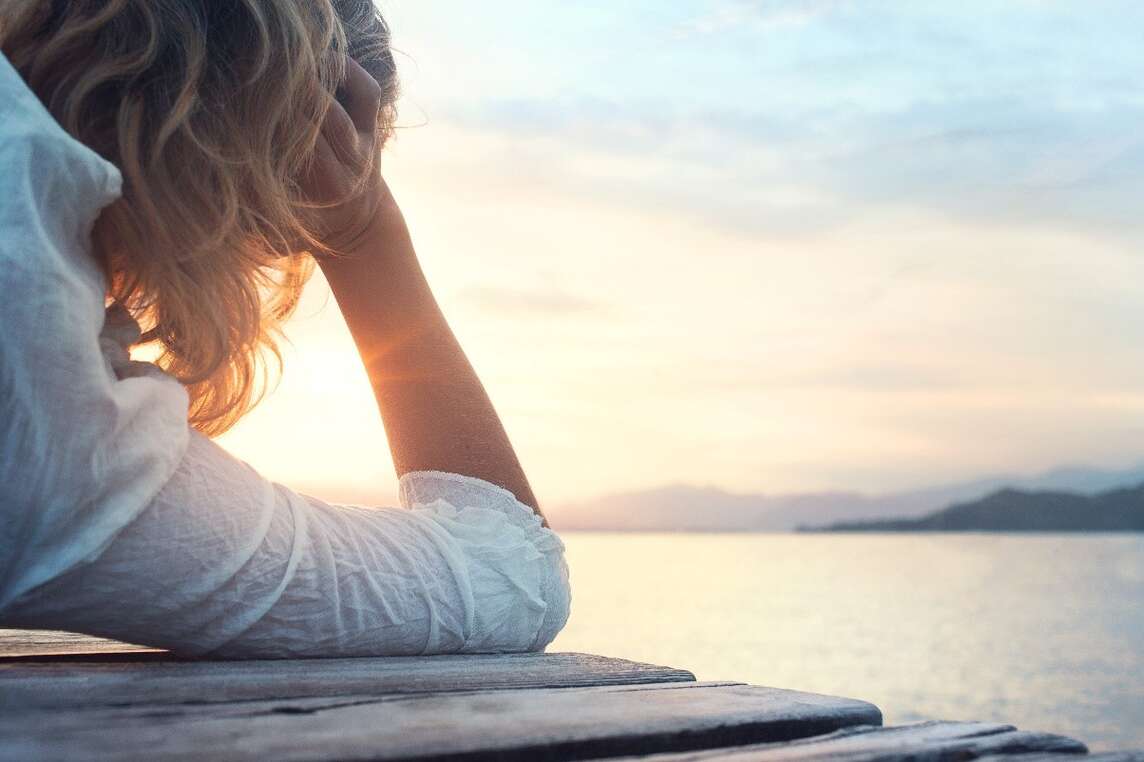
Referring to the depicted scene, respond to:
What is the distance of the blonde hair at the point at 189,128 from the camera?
3.76ft

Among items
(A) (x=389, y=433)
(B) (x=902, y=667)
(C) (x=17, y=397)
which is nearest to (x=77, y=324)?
(C) (x=17, y=397)

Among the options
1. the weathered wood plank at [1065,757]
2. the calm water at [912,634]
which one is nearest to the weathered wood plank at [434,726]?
the weathered wood plank at [1065,757]

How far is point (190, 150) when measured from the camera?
1199mm

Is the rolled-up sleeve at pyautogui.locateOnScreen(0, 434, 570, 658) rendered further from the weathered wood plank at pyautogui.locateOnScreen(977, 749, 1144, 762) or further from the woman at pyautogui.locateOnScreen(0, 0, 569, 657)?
the weathered wood plank at pyautogui.locateOnScreen(977, 749, 1144, 762)

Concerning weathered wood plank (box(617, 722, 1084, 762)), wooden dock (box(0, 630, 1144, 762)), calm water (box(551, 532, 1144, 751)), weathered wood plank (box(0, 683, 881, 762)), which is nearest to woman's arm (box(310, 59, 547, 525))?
wooden dock (box(0, 630, 1144, 762))

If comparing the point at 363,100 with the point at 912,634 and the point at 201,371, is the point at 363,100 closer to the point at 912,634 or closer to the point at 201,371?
the point at 201,371

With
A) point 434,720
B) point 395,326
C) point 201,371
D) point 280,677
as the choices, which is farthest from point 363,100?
point 434,720

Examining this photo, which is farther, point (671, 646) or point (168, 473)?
point (671, 646)

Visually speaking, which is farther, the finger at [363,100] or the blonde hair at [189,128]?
the finger at [363,100]

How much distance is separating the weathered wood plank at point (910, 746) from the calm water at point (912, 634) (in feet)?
25.3

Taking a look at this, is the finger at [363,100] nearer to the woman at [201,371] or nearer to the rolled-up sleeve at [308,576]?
the woman at [201,371]

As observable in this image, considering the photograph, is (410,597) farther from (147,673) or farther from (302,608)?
(147,673)

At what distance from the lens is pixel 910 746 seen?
830mm

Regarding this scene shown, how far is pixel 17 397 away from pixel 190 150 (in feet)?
1.31
